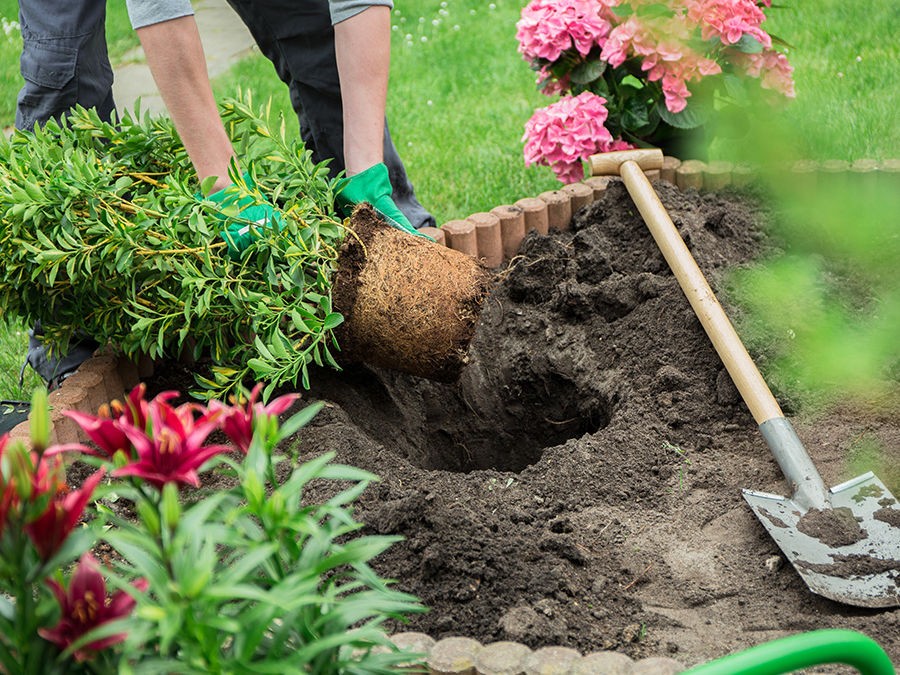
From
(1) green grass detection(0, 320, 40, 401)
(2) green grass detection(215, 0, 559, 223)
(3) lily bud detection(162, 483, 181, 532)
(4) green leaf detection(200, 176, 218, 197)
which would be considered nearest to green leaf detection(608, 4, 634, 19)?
(2) green grass detection(215, 0, 559, 223)

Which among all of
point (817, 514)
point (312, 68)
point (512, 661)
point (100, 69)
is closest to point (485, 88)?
point (312, 68)

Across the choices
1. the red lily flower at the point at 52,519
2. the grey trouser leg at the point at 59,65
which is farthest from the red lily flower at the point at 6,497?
the grey trouser leg at the point at 59,65

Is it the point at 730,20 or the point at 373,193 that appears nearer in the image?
the point at 373,193

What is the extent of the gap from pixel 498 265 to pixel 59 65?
1565 millimetres

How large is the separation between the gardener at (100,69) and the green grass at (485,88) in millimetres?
549

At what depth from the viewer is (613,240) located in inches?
135

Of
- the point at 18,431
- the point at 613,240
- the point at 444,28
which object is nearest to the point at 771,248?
the point at 613,240

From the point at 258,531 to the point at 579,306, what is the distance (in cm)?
210

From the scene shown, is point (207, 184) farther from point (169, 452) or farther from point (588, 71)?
point (588, 71)

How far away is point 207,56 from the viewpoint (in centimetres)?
649

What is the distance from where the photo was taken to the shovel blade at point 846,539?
2.10 m

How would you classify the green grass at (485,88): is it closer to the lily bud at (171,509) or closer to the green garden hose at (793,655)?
the green garden hose at (793,655)

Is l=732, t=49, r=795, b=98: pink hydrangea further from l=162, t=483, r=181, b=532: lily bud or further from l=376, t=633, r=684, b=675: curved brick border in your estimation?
l=162, t=483, r=181, b=532: lily bud

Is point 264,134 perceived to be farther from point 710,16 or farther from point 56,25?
point 710,16
